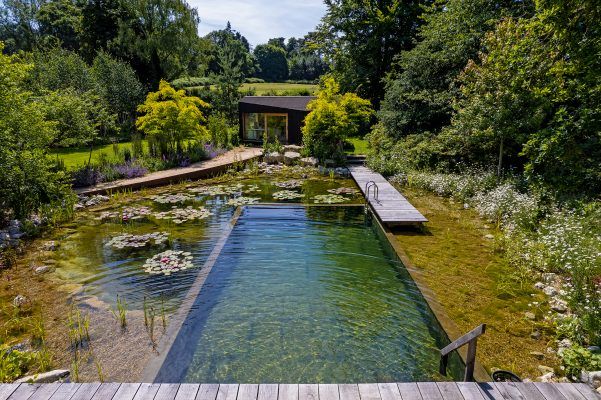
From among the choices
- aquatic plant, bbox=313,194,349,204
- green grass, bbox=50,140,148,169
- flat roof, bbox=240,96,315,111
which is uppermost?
flat roof, bbox=240,96,315,111

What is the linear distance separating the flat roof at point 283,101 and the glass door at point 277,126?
26.6 inches

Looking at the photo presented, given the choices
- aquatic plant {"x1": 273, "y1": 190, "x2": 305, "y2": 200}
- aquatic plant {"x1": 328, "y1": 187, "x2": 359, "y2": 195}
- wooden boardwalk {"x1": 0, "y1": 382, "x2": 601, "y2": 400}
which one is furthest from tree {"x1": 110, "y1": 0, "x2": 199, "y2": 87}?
wooden boardwalk {"x1": 0, "y1": 382, "x2": 601, "y2": 400}

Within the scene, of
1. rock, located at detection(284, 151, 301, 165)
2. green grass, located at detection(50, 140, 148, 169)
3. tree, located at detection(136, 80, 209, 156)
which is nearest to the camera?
tree, located at detection(136, 80, 209, 156)

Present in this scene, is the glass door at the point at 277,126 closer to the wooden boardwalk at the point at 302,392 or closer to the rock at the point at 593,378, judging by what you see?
the rock at the point at 593,378

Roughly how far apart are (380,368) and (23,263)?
6.53 meters

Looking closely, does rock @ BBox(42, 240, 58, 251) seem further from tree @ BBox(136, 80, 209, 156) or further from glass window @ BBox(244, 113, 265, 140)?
glass window @ BBox(244, 113, 265, 140)

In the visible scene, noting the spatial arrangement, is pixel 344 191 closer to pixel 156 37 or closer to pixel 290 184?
pixel 290 184

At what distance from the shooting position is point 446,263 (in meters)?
6.57

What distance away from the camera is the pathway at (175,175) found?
11.3 m

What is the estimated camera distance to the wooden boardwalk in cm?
283

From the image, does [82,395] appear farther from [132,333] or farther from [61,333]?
[61,333]

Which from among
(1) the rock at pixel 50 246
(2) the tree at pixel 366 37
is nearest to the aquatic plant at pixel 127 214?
(1) the rock at pixel 50 246

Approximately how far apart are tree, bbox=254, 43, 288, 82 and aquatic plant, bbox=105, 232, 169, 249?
65808 mm

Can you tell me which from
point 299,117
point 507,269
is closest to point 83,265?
point 507,269
